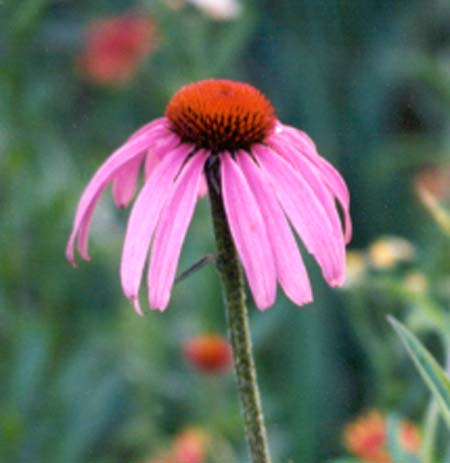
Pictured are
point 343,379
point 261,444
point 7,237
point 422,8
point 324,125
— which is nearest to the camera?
point 261,444

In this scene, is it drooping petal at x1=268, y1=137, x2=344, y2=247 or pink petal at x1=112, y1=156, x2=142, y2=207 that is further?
pink petal at x1=112, y1=156, x2=142, y2=207

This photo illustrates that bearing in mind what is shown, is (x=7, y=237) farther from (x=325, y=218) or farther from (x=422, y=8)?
(x=422, y=8)

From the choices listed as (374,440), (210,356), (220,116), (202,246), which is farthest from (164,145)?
(202,246)

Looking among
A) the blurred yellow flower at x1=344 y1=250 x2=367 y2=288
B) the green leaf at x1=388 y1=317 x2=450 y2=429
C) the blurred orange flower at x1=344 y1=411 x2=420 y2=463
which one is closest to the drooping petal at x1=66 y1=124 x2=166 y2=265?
the green leaf at x1=388 y1=317 x2=450 y2=429

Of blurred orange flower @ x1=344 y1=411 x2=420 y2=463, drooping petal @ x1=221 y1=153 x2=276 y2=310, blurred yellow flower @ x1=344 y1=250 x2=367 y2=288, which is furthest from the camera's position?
blurred yellow flower @ x1=344 y1=250 x2=367 y2=288

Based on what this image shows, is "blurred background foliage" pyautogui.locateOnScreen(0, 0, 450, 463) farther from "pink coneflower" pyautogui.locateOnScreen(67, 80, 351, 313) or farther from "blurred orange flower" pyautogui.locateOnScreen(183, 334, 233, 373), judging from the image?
"pink coneflower" pyautogui.locateOnScreen(67, 80, 351, 313)

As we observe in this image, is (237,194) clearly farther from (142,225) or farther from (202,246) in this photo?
(202,246)

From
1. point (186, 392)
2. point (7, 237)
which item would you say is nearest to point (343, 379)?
point (186, 392)
